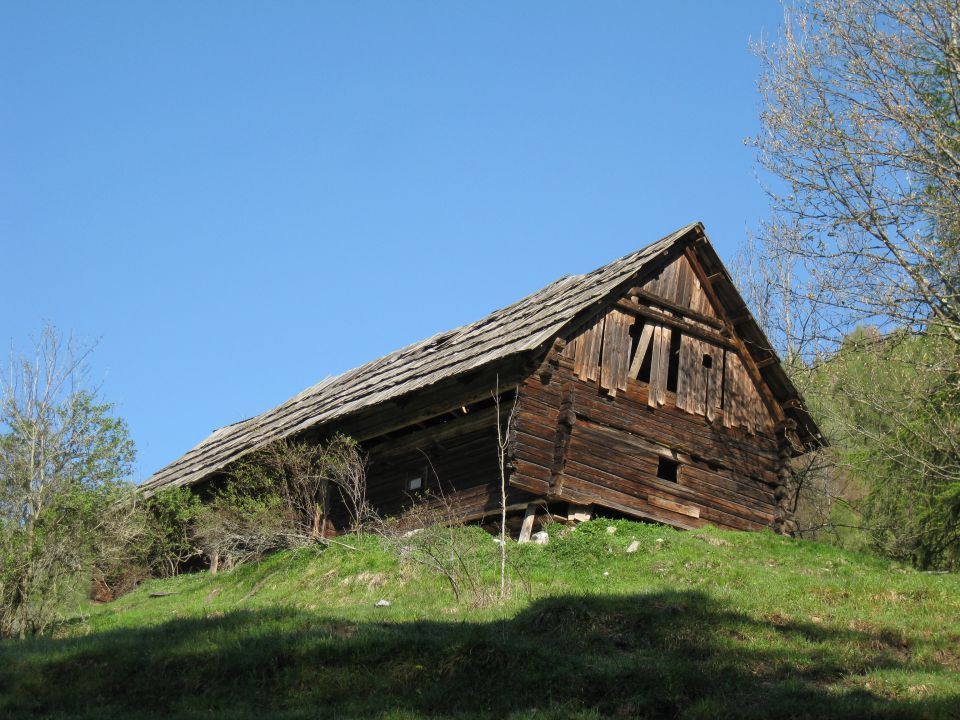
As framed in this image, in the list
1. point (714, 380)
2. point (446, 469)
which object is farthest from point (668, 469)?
point (446, 469)

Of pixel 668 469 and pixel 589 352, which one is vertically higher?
pixel 589 352

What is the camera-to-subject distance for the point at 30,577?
58.0 feet

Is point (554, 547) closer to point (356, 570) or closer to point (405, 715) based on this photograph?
point (356, 570)

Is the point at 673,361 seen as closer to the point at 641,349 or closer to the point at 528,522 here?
the point at 641,349

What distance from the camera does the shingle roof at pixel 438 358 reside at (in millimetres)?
21266

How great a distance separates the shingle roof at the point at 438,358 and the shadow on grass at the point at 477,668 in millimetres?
7875

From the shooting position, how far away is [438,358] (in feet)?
78.7

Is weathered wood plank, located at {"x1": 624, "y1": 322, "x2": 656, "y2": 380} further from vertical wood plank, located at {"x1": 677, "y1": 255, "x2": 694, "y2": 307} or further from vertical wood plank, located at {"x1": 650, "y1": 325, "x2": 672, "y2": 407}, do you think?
vertical wood plank, located at {"x1": 677, "y1": 255, "x2": 694, "y2": 307}

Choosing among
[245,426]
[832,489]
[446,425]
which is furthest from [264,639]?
[832,489]

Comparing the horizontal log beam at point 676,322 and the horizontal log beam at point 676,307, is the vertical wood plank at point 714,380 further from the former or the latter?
the horizontal log beam at point 676,307

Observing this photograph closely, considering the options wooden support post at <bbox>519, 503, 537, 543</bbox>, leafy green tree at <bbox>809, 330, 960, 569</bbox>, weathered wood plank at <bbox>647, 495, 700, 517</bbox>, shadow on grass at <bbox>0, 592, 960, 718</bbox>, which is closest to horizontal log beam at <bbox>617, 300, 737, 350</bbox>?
leafy green tree at <bbox>809, 330, 960, 569</bbox>

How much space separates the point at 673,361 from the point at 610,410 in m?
2.40

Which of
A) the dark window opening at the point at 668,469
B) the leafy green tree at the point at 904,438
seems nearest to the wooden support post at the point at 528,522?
the dark window opening at the point at 668,469

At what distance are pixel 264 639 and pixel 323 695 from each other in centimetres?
155
